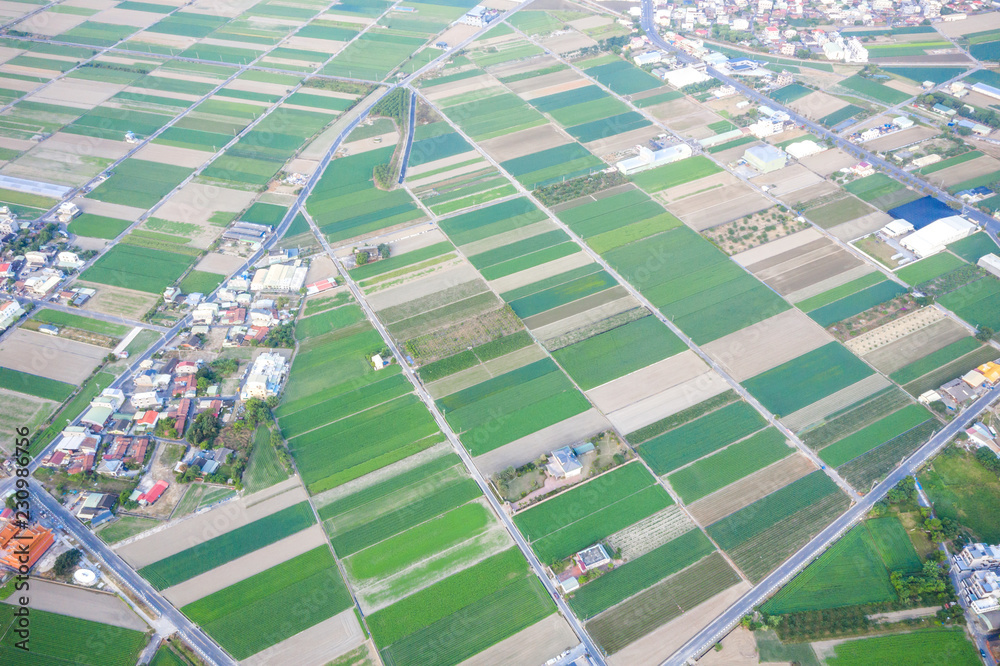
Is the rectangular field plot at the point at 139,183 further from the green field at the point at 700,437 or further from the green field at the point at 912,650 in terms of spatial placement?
the green field at the point at 912,650

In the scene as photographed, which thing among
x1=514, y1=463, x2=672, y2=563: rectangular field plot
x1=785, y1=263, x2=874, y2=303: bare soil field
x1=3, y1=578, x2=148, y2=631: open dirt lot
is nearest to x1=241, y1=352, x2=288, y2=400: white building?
x1=3, y1=578, x2=148, y2=631: open dirt lot

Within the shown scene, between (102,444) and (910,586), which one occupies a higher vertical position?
(102,444)

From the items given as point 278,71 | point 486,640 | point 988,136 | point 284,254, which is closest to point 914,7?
point 988,136

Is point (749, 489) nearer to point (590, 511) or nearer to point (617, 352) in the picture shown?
point (590, 511)

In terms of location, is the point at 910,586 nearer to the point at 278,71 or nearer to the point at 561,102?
the point at 561,102

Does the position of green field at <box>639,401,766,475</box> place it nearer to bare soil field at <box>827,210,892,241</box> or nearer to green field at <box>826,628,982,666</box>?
green field at <box>826,628,982,666</box>

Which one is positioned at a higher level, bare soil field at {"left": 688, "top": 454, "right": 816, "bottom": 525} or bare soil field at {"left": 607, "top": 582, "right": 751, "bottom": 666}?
bare soil field at {"left": 688, "top": 454, "right": 816, "bottom": 525}
